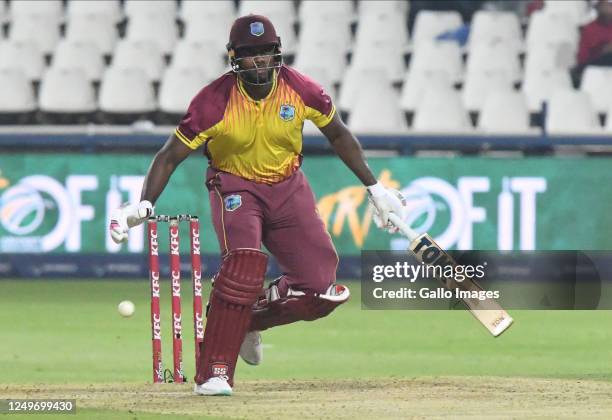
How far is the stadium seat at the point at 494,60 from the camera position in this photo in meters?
18.4

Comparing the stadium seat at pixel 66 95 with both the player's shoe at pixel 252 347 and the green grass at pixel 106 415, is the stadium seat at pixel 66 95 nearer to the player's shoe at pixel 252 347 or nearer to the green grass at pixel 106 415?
the player's shoe at pixel 252 347

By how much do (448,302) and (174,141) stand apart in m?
6.69

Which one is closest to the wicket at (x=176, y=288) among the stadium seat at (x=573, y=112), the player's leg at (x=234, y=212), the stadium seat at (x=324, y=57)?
the player's leg at (x=234, y=212)

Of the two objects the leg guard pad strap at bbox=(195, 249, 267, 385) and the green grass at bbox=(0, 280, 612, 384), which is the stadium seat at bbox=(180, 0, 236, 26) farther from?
the leg guard pad strap at bbox=(195, 249, 267, 385)

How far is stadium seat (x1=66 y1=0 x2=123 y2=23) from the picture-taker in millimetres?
19594

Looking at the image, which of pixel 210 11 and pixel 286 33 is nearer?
pixel 286 33

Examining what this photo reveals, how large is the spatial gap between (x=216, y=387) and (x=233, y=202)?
90 cm

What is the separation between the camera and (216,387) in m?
7.50

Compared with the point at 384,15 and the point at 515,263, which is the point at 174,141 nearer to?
the point at 515,263

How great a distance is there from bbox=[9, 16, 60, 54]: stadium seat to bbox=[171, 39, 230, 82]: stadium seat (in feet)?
6.06

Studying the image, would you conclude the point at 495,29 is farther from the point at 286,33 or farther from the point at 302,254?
the point at 302,254

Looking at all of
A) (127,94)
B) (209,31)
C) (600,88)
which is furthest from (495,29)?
(127,94)

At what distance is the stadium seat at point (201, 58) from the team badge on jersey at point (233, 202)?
35.4 feet

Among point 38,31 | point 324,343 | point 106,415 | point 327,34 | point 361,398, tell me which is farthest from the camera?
point 38,31
